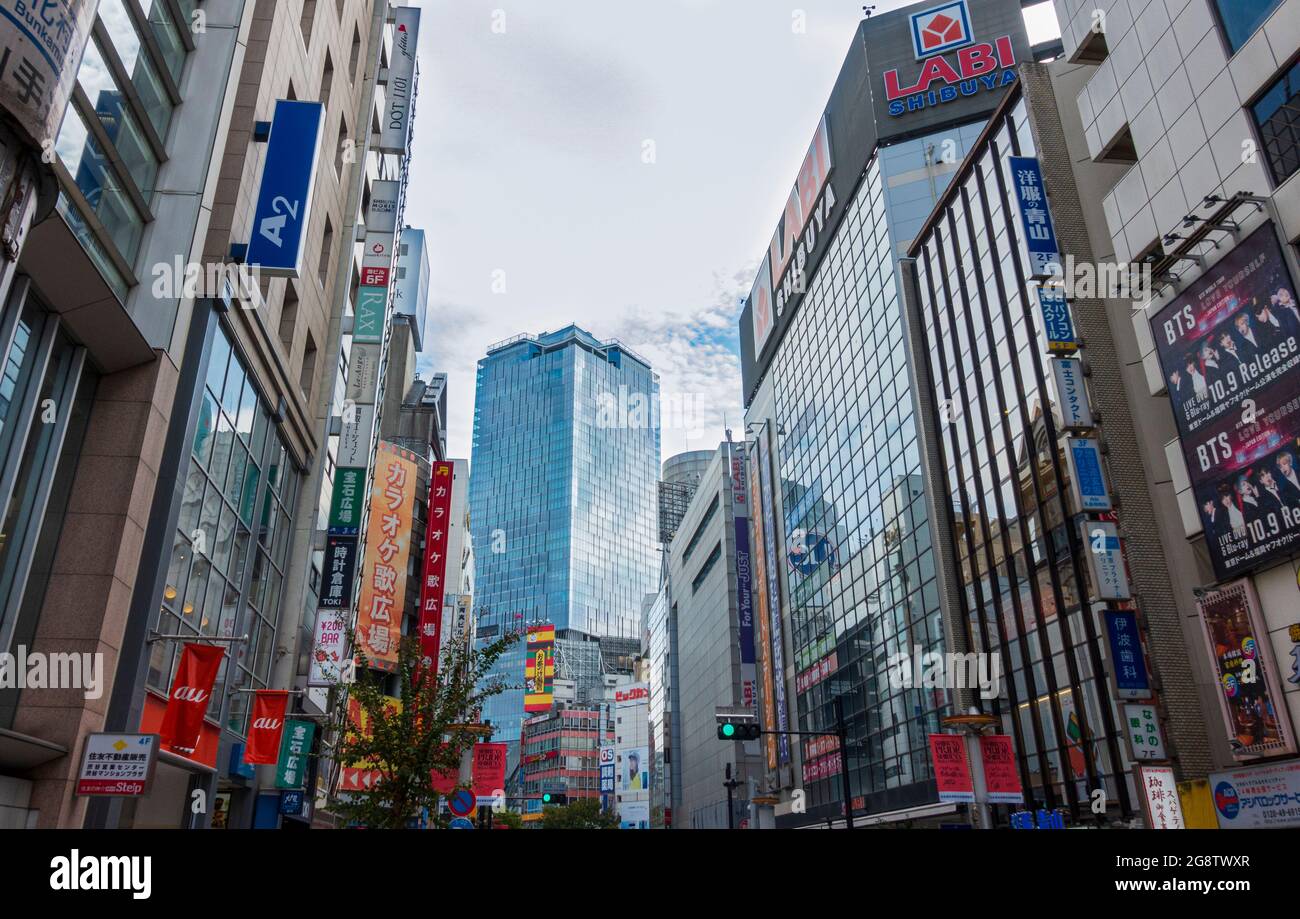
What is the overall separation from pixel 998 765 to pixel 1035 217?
747 inches

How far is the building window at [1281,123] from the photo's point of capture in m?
20.0

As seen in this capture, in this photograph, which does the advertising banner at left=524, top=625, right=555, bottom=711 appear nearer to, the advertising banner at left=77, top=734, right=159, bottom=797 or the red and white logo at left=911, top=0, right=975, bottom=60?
the red and white logo at left=911, top=0, right=975, bottom=60

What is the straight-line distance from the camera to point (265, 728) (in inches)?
819

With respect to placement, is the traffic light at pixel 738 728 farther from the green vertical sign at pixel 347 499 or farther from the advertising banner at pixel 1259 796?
the green vertical sign at pixel 347 499

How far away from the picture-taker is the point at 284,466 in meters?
26.0

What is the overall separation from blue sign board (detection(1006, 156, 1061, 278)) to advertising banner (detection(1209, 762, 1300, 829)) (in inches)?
668

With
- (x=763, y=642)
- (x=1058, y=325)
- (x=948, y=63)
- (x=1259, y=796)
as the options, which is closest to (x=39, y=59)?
(x=1259, y=796)

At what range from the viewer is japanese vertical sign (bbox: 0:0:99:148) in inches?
340

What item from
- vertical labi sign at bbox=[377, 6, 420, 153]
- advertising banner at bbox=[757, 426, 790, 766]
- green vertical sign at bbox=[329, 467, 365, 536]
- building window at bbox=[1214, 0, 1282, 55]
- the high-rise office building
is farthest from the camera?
advertising banner at bbox=[757, 426, 790, 766]

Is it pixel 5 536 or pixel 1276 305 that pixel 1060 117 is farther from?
pixel 5 536
